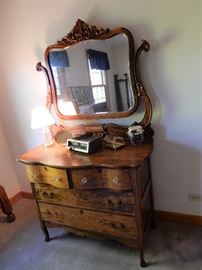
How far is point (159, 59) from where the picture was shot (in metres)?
1.78

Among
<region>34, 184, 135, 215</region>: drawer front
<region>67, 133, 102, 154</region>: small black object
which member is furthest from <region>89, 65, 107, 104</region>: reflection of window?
<region>34, 184, 135, 215</region>: drawer front

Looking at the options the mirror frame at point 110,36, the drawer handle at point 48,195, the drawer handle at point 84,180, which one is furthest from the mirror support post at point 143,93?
the drawer handle at point 48,195

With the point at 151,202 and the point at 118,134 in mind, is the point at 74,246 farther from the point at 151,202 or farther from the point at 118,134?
the point at 118,134

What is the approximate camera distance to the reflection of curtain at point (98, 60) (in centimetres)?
191

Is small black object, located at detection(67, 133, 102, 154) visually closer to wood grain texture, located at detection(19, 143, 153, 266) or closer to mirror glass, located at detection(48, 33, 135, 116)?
wood grain texture, located at detection(19, 143, 153, 266)

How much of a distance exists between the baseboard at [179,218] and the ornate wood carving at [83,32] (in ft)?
5.44

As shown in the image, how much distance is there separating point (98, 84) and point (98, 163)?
753 millimetres

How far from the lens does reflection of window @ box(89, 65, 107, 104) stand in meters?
1.95

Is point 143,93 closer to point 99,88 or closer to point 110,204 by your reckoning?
point 99,88

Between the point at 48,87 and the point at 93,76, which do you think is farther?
the point at 48,87

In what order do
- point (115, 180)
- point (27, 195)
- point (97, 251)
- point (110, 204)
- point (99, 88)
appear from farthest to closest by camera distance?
point (27, 195)
point (99, 88)
point (97, 251)
point (110, 204)
point (115, 180)

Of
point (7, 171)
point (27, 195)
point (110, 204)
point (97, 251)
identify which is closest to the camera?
point (110, 204)

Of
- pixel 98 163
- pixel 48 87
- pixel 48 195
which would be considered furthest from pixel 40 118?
pixel 98 163

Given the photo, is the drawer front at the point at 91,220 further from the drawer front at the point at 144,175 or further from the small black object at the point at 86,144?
the small black object at the point at 86,144
